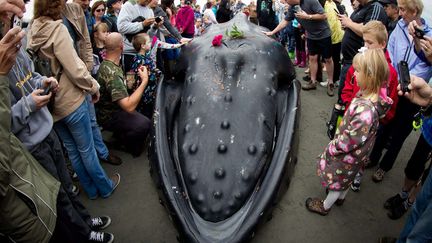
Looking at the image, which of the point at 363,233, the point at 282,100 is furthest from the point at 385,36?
the point at 363,233

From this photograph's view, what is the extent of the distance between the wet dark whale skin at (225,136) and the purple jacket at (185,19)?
4.67 meters

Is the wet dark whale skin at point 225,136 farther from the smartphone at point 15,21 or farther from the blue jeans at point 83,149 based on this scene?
the smartphone at point 15,21

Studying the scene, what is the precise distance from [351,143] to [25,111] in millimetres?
2607

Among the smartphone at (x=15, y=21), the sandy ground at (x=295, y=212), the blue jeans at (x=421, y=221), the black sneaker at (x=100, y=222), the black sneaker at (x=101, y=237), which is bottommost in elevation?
the sandy ground at (x=295, y=212)

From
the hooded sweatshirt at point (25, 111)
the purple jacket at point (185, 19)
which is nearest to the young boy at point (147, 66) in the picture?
the hooded sweatshirt at point (25, 111)

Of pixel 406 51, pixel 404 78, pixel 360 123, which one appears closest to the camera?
pixel 360 123

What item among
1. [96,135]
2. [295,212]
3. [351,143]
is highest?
[351,143]

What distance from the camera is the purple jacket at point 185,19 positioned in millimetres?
7559

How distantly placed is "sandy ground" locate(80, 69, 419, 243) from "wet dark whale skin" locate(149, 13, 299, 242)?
803 mm

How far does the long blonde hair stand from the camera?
2.64 metres

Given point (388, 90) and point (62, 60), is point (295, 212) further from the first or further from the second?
point (62, 60)

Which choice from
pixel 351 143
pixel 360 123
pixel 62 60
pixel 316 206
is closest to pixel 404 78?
pixel 360 123

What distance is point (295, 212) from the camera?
10.5 feet

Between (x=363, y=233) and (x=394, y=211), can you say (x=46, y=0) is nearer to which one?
(x=363, y=233)
